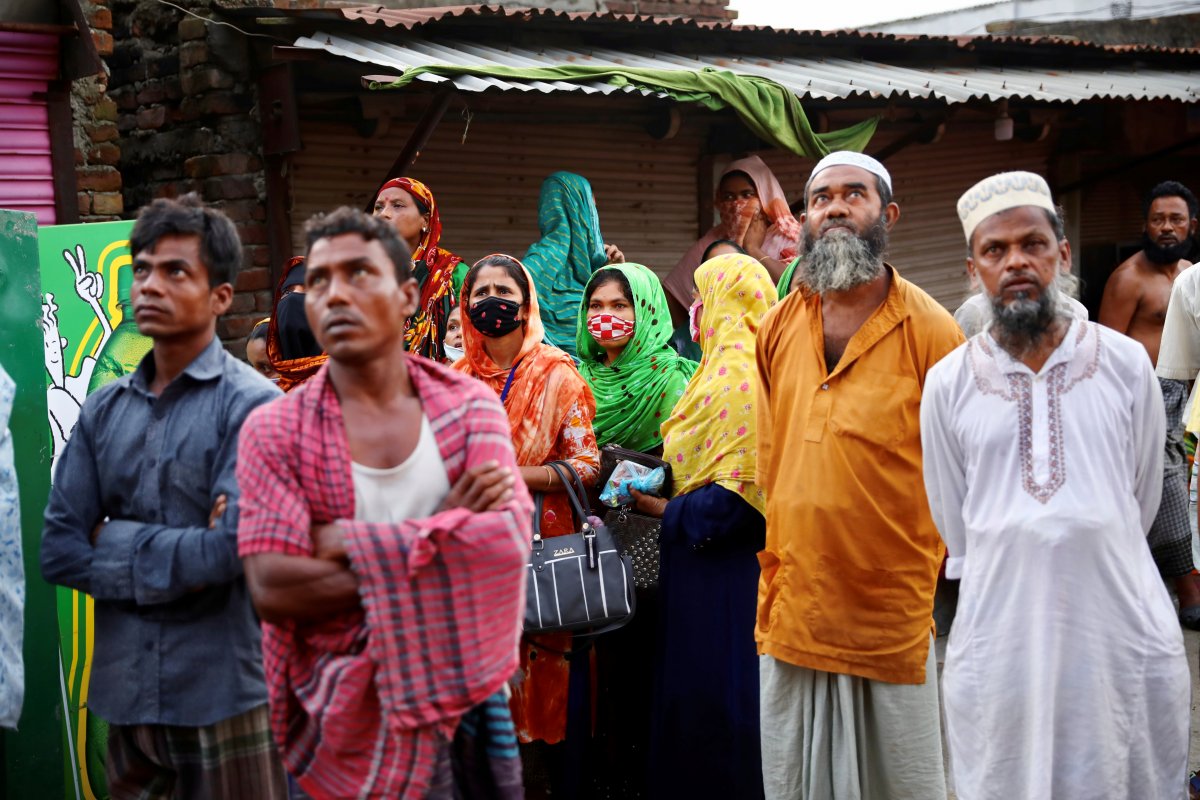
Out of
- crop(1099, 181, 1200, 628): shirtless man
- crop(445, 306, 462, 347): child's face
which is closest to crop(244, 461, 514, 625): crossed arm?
crop(445, 306, 462, 347): child's face

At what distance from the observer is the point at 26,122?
5504 millimetres

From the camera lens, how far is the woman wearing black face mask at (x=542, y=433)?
4.24 meters

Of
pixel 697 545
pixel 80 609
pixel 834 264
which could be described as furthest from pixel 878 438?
pixel 80 609

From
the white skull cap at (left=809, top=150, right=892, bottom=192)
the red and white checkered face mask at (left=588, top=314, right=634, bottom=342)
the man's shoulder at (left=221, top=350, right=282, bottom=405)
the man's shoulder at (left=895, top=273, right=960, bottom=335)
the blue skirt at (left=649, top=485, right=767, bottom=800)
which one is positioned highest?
the white skull cap at (left=809, top=150, right=892, bottom=192)

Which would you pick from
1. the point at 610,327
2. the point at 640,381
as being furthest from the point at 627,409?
the point at 610,327

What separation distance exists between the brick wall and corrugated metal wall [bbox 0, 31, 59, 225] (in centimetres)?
61

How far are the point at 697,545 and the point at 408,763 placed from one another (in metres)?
1.75

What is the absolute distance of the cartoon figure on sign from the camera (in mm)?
3969

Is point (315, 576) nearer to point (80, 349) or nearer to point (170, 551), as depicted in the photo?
point (170, 551)

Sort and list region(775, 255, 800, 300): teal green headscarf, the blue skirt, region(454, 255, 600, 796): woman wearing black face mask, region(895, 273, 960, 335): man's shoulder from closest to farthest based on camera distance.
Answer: region(895, 273, 960, 335): man's shoulder → the blue skirt → region(454, 255, 600, 796): woman wearing black face mask → region(775, 255, 800, 300): teal green headscarf

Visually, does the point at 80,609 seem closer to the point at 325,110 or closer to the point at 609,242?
the point at 325,110

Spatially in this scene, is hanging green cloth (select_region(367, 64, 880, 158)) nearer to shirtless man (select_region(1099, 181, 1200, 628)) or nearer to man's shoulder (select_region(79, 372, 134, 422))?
shirtless man (select_region(1099, 181, 1200, 628))

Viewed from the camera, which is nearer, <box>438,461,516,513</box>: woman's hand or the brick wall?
<box>438,461,516,513</box>: woman's hand

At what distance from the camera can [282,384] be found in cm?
426
